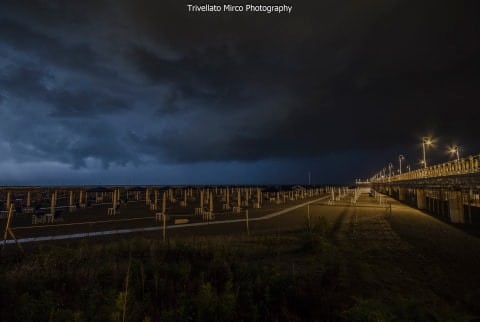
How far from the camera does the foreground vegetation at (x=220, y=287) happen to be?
5039 millimetres

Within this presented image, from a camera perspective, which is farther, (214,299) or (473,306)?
(473,306)

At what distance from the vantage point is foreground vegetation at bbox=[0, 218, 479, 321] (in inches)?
198

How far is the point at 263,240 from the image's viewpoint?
13.1 m

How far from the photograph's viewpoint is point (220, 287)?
7121 mm

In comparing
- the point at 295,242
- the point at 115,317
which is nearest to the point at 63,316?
the point at 115,317

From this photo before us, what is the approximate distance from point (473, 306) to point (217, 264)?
6.75 m

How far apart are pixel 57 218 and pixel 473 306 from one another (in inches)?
1044

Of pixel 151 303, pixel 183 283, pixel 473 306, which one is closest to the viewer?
pixel 151 303

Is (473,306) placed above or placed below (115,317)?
below

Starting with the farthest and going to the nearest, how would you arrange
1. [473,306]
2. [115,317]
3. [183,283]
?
[183,283] → [473,306] → [115,317]

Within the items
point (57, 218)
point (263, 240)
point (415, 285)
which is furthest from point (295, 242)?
point (57, 218)

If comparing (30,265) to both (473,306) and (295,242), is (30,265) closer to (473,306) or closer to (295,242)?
(295,242)

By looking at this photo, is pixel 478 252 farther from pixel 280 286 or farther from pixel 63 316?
pixel 63 316

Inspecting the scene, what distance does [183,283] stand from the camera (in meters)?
7.21
